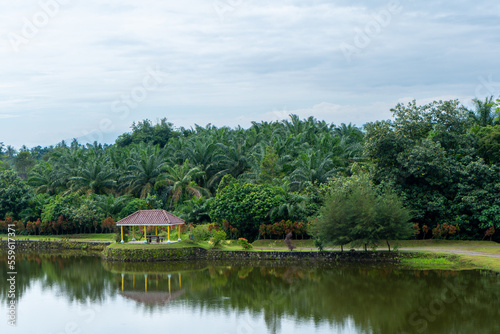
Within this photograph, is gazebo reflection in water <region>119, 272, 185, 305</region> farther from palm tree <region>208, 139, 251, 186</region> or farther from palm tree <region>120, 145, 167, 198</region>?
palm tree <region>208, 139, 251, 186</region>

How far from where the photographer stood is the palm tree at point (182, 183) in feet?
141

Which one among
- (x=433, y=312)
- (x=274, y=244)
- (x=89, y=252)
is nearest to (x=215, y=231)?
(x=274, y=244)

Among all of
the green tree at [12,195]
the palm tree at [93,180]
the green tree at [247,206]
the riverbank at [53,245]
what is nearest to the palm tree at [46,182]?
the palm tree at [93,180]

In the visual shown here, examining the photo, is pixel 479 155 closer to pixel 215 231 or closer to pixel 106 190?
pixel 215 231

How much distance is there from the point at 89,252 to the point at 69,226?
5747mm

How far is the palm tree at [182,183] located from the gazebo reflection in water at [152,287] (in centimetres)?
1491

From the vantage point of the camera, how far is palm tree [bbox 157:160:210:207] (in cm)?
4312

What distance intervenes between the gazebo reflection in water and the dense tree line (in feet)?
28.8

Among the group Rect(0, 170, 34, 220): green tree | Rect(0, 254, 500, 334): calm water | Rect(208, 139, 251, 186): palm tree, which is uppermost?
Rect(208, 139, 251, 186): palm tree

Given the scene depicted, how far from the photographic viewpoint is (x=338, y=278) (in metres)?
25.8

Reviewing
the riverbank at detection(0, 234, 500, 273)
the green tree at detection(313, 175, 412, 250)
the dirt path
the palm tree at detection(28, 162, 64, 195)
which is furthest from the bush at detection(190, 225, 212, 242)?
the palm tree at detection(28, 162, 64, 195)

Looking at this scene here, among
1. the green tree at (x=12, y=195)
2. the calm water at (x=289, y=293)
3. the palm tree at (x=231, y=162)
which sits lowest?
the calm water at (x=289, y=293)

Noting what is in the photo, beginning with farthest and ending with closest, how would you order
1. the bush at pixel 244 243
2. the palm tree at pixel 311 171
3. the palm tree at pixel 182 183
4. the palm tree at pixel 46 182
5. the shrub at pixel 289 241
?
the palm tree at pixel 46 182 → the palm tree at pixel 182 183 → the palm tree at pixel 311 171 → the bush at pixel 244 243 → the shrub at pixel 289 241

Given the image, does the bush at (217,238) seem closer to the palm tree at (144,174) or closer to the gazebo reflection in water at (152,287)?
the gazebo reflection in water at (152,287)
